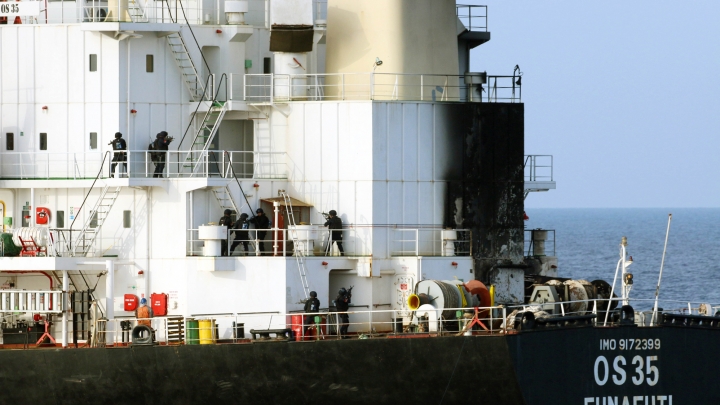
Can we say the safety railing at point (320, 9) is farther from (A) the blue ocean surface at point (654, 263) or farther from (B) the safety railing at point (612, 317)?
(A) the blue ocean surface at point (654, 263)

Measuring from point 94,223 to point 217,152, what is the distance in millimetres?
3480

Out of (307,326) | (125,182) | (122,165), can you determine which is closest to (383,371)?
(307,326)

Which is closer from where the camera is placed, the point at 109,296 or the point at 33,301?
the point at 33,301

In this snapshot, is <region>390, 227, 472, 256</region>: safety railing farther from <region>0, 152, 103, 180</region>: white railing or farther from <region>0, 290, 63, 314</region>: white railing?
<region>0, 290, 63, 314</region>: white railing

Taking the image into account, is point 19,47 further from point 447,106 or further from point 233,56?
point 447,106

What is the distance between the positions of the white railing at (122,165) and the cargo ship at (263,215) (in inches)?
2.1

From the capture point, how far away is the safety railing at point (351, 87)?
33.3 meters

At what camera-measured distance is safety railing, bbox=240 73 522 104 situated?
33.3m

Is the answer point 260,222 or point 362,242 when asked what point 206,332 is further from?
point 362,242

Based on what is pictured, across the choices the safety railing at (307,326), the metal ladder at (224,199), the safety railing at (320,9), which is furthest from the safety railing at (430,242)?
the safety railing at (320,9)

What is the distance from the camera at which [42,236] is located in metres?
31.0

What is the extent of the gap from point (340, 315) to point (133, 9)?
8.77 meters

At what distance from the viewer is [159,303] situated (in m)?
31.7

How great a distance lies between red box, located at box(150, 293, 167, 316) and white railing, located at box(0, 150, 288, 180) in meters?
2.68
